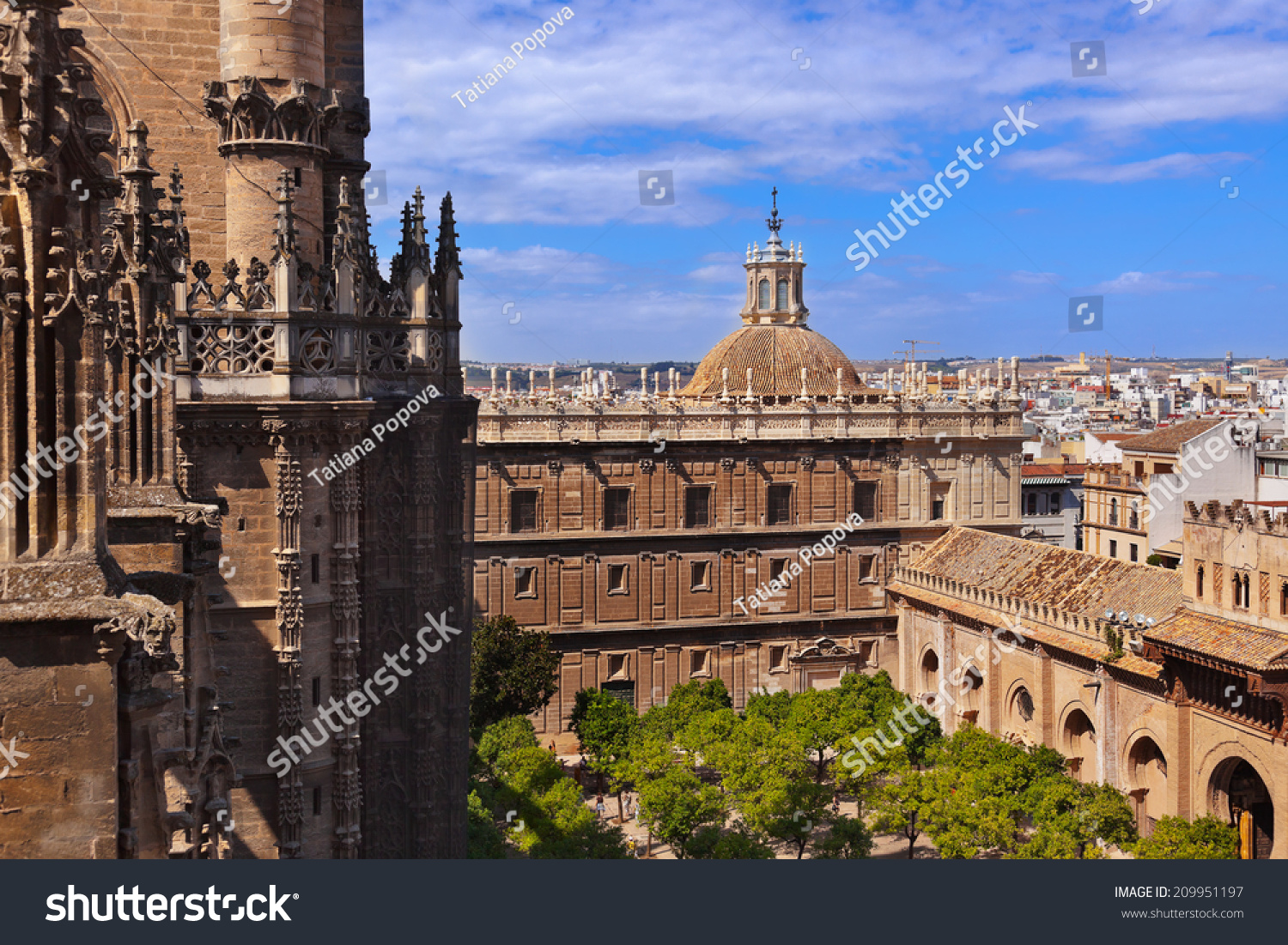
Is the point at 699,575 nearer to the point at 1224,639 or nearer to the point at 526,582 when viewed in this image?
the point at 526,582

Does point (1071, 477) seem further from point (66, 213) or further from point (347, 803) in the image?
point (66, 213)

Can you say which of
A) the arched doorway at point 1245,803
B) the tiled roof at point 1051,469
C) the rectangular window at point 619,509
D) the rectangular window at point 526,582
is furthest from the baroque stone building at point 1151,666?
the tiled roof at point 1051,469

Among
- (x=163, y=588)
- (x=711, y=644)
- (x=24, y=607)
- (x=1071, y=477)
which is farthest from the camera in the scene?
(x=1071, y=477)

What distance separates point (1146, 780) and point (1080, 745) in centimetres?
321

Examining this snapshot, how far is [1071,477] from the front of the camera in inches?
3174

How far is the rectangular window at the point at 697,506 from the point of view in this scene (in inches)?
1992

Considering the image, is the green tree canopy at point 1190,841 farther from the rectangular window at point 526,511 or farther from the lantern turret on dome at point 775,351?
the lantern turret on dome at point 775,351

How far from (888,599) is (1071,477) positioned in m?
33.3

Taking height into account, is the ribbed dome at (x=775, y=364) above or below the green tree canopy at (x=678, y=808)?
above

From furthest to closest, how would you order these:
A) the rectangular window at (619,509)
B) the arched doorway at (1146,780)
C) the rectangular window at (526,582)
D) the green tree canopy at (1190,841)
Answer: the rectangular window at (619,509) → the rectangular window at (526,582) → the arched doorway at (1146,780) → the green tree canopy at (1190,841)

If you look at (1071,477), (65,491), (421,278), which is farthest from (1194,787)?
(1071,477)

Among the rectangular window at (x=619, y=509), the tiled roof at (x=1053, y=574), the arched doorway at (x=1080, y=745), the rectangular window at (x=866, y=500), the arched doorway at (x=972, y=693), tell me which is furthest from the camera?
the rectangular window at (x=866, y=500)

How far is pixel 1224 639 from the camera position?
100 feet

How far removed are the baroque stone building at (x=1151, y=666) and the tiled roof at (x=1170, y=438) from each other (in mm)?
25783
